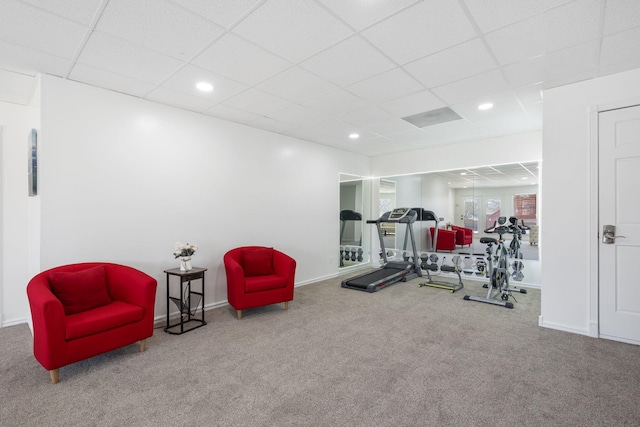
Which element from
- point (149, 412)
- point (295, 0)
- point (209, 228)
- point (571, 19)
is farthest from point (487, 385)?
point (209, 228)

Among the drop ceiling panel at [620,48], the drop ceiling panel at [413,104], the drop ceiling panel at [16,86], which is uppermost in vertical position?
the drop ceiling panel at [620,48]

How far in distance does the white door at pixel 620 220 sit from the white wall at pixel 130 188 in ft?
13.8

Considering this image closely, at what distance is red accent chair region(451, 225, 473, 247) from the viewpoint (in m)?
6.28

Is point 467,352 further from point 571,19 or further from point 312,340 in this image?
point 571,19

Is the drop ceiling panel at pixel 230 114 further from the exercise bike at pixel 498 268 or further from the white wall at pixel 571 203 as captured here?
the exercise bike at pixel 498 268

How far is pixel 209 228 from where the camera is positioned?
14.2 feet

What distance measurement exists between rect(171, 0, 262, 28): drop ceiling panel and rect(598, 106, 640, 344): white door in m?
3.64

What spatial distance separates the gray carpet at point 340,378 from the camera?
203cm

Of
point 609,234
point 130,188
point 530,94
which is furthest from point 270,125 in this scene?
point 609,234

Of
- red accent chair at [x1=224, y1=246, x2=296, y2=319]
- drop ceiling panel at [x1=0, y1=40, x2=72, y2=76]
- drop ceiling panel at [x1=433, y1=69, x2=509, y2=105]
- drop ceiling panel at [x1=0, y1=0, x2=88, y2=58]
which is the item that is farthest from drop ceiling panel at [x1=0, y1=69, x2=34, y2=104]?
drop ceiling panel at [x1=433, y1=69, x2=509, y2=105]

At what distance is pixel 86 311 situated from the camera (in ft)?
9.24

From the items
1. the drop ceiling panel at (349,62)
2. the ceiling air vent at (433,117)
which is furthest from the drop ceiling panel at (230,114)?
the ceiling air vent at (433,117)

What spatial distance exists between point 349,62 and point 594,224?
3046 mm

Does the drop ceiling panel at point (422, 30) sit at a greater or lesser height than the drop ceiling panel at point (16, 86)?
greater
